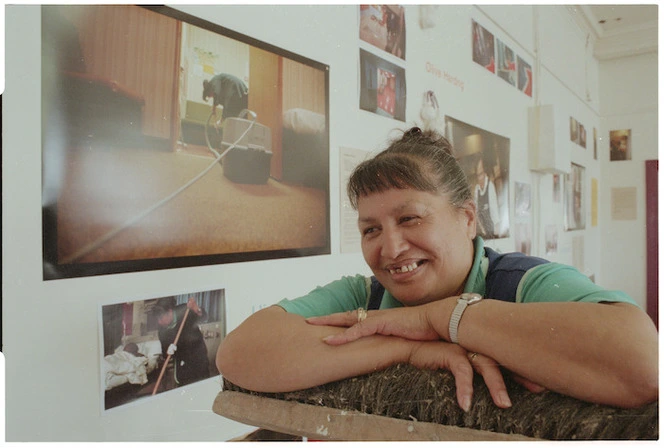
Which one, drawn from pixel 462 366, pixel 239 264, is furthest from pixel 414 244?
pixel 239 264

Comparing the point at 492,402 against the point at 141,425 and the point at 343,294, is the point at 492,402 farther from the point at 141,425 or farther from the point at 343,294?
the point at 141,425

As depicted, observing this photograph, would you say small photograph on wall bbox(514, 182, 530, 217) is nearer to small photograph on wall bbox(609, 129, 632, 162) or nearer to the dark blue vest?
small photograph on wall bbox(609, 129, 632, 162)

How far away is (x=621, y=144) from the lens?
0.87 meters

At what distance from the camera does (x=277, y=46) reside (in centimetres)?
92

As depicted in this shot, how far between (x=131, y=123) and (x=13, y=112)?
→ 162 millimetres

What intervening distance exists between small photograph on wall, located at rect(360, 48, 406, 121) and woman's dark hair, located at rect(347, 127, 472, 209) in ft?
1.13

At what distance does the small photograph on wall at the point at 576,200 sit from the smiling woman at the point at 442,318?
46 centimetres

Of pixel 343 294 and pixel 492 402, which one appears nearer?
pixel 492 402

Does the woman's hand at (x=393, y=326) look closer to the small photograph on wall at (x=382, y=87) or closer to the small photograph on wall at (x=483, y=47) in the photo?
the small photograph on wall at (x=382, y=87)

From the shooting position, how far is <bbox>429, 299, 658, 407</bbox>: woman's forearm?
1.40 ft

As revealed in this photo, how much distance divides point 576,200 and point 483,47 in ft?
1.45

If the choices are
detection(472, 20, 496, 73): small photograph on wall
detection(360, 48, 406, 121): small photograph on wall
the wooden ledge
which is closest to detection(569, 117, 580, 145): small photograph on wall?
detection(472, 20, 496, 73): small photograph on wall

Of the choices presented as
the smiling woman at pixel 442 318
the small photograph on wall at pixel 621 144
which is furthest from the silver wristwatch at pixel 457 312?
the small photograph on wall at pixel 621 144

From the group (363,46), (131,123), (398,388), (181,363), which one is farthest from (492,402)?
(363,46)
